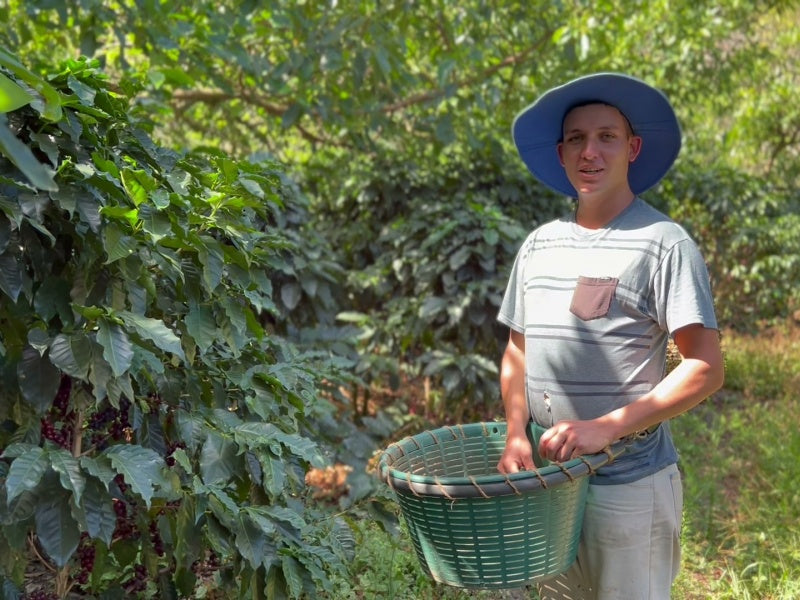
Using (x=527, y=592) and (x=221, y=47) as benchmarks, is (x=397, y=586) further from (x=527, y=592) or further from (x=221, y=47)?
(x=221, y=47)

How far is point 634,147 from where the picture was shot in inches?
81.3

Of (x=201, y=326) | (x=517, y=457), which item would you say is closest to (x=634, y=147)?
(x=517, y=457)

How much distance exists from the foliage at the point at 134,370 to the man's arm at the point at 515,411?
476mm

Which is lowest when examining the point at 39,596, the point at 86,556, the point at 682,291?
the point at 39,596

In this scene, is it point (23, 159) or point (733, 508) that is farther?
point (733, 508)

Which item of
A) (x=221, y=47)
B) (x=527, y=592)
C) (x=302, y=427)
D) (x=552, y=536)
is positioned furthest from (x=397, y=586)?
(x=221, y=47)

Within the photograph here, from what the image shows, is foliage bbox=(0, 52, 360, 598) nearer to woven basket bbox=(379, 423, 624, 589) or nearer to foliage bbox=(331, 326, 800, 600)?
woven basket bbox=(379, 423, 624, 589)

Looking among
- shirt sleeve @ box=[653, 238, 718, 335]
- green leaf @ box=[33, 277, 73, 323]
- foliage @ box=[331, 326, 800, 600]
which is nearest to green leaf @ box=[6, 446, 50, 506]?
green leaf @ box=[33, 277, 73, 323]

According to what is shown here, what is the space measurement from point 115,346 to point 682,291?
1.13 meters

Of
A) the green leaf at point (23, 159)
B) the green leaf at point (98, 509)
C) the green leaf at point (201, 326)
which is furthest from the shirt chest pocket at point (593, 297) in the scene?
the green leaf at point (23, 159)

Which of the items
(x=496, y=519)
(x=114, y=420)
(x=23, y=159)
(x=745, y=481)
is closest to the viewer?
(x=23, y=159)

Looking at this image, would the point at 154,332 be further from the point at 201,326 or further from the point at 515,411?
the point at 515,411

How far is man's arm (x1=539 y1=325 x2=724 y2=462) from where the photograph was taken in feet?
5.72

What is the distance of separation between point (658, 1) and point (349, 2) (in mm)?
3217
